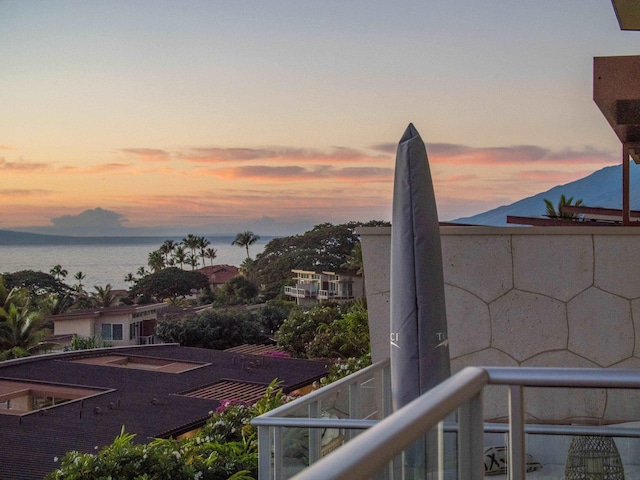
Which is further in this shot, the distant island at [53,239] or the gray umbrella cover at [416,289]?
the distant island at [53,239]

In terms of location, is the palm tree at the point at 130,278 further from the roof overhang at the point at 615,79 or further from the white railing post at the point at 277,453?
the roof overhang at the point at 615,79

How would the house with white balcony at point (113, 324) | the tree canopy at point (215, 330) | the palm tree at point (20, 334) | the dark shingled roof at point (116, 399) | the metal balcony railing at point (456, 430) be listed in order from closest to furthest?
the metal balcony railing at point (456, 430) < the dark shingled roof at point (116, 399) < the palm tree at point (20, 334) < the tree canopy at point (215, 330) < the house with white balcony at point (113, 324)

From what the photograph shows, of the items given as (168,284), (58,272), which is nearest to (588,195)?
(168,284)

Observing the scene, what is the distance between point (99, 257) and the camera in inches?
2405

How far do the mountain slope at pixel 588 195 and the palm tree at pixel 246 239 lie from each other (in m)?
23.3

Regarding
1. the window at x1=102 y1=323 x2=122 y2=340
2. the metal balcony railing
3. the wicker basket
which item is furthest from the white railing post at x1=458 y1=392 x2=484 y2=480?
the window at x1=102 y1=323 x2=122 y2=340

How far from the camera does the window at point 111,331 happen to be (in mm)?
47812

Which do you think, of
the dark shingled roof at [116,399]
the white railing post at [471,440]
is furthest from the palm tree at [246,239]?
the white railing post at [471,440]

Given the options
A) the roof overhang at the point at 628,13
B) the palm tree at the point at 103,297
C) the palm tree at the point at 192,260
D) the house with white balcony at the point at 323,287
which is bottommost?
the palm tree at the point at 103,297

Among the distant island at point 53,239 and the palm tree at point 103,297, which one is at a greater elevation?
the distant island at point 53,239

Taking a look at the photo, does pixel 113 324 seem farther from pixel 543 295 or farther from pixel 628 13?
pixel 628 13

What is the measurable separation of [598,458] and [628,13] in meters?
1.58

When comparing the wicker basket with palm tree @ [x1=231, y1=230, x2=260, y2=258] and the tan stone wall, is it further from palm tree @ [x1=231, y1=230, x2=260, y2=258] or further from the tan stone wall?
palm tree @ [x1=231, y1=230, x2=260, y2=258]

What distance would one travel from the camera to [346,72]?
36.0m
